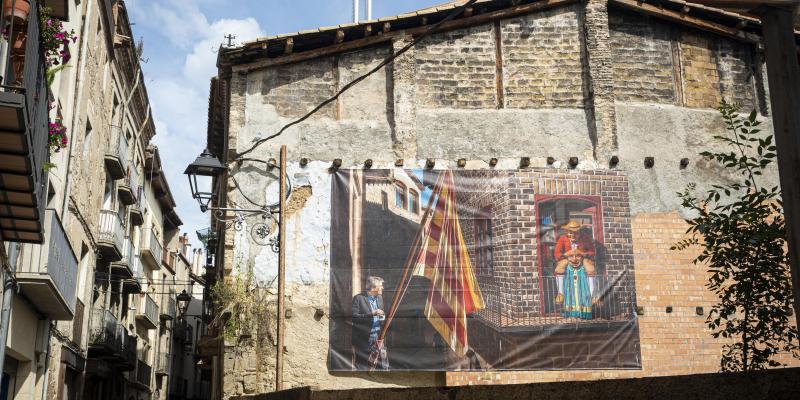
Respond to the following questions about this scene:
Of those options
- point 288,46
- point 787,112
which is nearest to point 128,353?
point 288,46

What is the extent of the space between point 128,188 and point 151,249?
24.2ft

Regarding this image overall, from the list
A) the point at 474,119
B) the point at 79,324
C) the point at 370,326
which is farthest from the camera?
the point at 79,324

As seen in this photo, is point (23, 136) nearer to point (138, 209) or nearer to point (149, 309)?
point (138, 209)

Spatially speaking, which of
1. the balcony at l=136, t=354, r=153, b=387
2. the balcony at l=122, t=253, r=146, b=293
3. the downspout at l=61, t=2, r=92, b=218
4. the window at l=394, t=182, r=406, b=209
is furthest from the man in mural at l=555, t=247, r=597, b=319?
the balcony at l=136, t=354, r=153, b=387

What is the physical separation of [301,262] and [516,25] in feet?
20.4

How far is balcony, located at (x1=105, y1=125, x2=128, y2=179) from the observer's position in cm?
2430

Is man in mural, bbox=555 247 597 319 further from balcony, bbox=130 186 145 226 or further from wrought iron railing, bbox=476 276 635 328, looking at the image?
balcony, bbox=130 186 145 226

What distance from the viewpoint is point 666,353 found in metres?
15.8

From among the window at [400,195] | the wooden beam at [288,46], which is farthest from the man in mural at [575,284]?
the wooden beam at [288,46]

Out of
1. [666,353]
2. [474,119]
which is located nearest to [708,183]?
[666,353]

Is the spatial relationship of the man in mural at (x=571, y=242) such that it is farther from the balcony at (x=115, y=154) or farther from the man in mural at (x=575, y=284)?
the balcony at (x=115, y=154)

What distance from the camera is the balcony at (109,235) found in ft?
82.2

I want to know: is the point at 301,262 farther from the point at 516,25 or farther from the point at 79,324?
the point at 79,324

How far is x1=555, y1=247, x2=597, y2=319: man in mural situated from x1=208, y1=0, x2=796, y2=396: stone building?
0.52 meters
